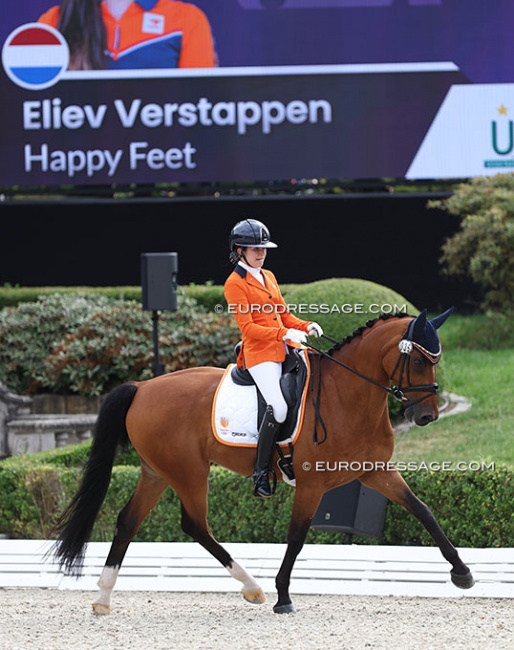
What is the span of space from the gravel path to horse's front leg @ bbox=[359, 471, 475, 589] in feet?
0.72

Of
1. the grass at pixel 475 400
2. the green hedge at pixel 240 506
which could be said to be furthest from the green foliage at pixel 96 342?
the green hedge at pixel 240 506

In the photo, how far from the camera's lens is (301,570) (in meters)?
7.34

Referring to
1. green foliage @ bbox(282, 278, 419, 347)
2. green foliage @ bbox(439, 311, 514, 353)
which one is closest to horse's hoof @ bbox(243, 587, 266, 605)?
green foliage @ bbox(282, 278, 419, 347)

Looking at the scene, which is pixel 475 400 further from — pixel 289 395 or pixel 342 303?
pixel 289 395

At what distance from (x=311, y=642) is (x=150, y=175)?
1239 cm

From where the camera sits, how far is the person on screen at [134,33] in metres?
17.2

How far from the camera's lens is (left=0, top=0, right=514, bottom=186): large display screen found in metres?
16.9

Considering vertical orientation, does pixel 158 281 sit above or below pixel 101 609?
above

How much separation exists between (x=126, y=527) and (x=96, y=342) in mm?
7114

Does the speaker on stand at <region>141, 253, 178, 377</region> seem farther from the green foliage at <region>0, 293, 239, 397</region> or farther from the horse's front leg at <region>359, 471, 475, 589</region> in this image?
the horse's front leg at <region>359, 471, 475, 589</region>

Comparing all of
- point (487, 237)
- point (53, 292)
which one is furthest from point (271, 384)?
point (53, 292)

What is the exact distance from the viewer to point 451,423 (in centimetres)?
1158

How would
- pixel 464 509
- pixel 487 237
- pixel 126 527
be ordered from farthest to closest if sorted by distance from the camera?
pixel 487 237, pixel 464 509, pixel 126 527

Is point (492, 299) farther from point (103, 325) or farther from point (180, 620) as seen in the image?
point (180, 620)
